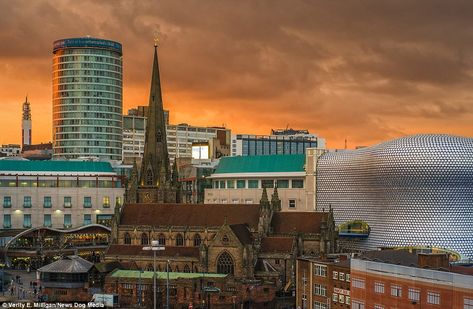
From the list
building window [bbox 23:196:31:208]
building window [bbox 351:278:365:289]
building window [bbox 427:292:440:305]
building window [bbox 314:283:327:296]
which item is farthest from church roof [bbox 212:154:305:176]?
building window [bbox 427:292:440:305]

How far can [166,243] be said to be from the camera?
136 meters

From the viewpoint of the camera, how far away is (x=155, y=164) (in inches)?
6004

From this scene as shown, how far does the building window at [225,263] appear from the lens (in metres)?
124

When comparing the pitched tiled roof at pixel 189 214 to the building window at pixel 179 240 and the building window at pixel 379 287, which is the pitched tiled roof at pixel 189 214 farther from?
the building window at pixel 379 287

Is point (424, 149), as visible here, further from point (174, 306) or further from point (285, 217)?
point (174, 306)

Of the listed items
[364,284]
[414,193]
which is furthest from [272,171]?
[364,284]

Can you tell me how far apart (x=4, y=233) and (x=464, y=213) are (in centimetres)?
9800

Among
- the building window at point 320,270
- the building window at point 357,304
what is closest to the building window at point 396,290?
the building window at point 357,304

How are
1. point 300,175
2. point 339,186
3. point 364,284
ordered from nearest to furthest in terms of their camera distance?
point 364,284
point 339,186
point 300,175

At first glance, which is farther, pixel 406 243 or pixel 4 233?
pixel 4 233

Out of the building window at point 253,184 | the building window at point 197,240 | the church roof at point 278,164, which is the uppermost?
the church roof at point 278,164

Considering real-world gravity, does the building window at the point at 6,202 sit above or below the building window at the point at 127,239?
above

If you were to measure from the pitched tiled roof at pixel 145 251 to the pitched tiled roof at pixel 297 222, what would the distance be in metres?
13.6

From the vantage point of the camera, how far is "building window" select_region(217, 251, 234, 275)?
12450 centimetres
